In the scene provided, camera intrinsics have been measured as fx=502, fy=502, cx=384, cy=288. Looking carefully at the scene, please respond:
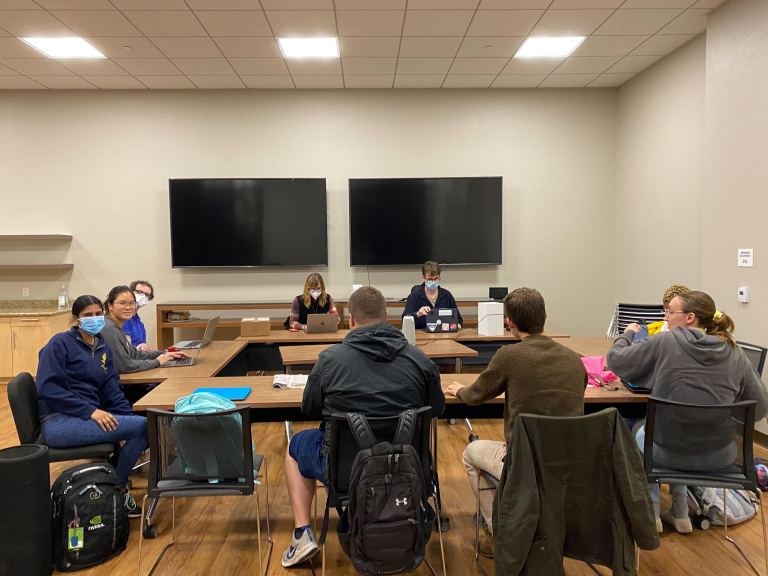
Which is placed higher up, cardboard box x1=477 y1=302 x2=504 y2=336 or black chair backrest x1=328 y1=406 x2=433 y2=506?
cardboard box x1=477 y1=302 x2=504 y2=336

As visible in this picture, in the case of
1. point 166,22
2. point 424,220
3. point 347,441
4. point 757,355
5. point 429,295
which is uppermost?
point 166,22

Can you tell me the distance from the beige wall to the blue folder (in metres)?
3.81

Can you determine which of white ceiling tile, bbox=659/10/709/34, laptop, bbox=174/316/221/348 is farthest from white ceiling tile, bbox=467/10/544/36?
laptop, bbox=174/316/221/348

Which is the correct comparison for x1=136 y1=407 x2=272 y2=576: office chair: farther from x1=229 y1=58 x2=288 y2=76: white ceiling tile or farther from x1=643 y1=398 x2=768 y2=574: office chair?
x1=229 y1=58 x2=288 y2=76: white ceiling tile

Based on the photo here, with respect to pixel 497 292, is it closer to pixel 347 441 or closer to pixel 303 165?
pixel 303 165

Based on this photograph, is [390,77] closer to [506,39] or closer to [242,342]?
[506,39]

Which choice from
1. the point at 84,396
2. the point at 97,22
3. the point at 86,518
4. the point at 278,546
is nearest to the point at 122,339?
the point at 84,396

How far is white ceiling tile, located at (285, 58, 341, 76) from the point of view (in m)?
5.38

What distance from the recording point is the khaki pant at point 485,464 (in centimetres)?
232

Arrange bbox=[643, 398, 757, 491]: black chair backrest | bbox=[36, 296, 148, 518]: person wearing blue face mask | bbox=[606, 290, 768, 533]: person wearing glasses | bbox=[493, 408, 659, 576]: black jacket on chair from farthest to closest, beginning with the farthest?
1. bbox=[36, 296, 148, 518]: person wearing blue face mask
2. bbox=[606, 290, 768, 533]: person wearing glasses
3. bbox=[643, 398, 757, 491]: black chair backrest
4. bbox=[493, 408, 659, 576]: black jacket on chair

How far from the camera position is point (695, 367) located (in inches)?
91.0

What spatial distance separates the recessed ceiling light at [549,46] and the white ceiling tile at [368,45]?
1334 millimetres

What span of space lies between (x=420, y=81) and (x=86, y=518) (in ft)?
18.0

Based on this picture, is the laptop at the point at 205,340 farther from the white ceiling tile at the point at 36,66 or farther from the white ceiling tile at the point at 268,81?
the white ceiling tile at the point at 36,66
